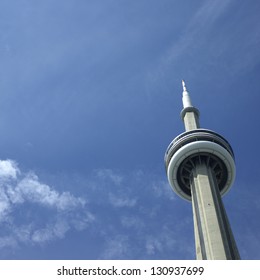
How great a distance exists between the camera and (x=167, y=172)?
6000 cm

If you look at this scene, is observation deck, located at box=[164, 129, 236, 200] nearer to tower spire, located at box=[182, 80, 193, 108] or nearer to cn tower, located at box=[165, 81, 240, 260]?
cn tower, located at box=[165, 81, 240, 260]

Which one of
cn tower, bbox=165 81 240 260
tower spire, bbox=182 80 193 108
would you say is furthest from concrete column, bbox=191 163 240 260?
tower spire, bbox=182 80 193 108

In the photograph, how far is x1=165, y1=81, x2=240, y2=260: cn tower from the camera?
156ft

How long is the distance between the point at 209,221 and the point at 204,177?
8.50m

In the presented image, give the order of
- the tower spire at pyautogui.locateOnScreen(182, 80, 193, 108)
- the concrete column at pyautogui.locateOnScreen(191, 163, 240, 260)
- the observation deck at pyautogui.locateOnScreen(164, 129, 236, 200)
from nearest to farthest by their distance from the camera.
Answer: the concrete column at pyautogui.locateOnScreen(191, 163, 240, 260)
the observation deck at pyautogui.locateOnScreen(164, 129, 236, 200)
the tower spire at pyautogui.locateOnScreen(182, 80, 193, 108)

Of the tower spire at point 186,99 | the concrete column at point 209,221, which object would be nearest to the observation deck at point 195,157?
the concrete column at point 209,221

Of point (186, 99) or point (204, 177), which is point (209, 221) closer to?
point (204, 177)

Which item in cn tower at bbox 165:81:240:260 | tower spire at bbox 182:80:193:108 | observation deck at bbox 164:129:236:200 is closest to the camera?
cn tower at bbox 165:81:240:260

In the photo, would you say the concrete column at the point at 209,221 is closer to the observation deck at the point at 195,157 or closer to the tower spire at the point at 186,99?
the observation deck at the point at 195,157

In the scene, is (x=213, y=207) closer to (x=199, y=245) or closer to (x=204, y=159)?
(x=199, y=245)

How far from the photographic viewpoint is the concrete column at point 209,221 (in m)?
45.1
